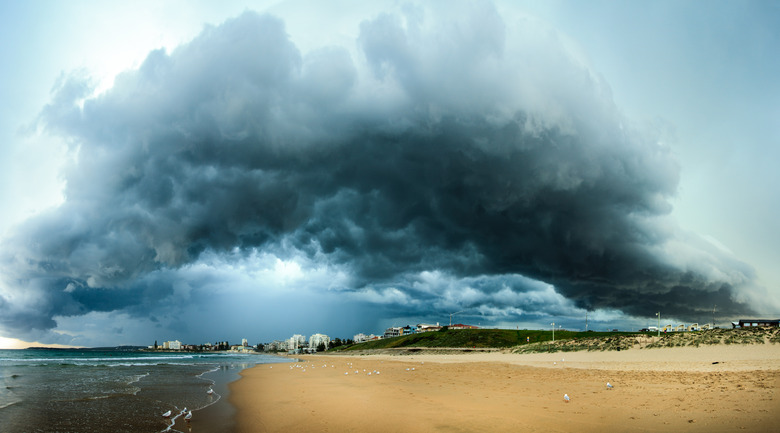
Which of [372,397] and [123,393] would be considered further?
[123,393]

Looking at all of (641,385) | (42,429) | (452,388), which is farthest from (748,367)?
(42,429)

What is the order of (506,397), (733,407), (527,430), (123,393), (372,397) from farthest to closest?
(123,393), (372,397), (506,397), (733,407), (527,430)

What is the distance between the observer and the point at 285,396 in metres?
22.5

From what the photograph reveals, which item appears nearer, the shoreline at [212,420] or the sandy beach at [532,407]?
the sandy beach at [532,407]

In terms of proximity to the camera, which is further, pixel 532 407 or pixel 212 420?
pixel 212 420

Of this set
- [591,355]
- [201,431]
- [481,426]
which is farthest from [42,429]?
[591,355]

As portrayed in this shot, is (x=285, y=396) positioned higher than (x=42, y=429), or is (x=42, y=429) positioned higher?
(x=42, y=429)

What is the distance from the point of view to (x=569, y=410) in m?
14.4

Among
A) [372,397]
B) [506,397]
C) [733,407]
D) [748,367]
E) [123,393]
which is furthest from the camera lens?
[748,367]

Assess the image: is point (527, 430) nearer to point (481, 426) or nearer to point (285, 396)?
point (481, 426)

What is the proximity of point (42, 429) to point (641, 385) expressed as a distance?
25.3 meters

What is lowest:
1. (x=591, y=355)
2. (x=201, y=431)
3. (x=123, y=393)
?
(x=591, y=355)

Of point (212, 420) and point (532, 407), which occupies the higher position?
point (532, 407)

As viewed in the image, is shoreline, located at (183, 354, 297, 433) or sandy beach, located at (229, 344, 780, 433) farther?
shoreline, located at (183, 354, 297, 433)
